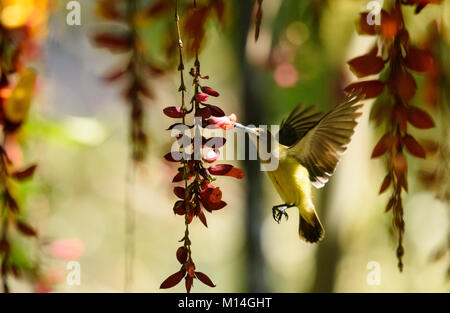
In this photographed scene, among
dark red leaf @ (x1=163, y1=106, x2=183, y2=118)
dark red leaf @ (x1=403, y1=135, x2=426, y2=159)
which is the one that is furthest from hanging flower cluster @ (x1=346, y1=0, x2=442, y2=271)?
dark red leaf @ (x1=163, y1=106, x2=183, y2=118)

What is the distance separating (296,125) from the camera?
2.13ft

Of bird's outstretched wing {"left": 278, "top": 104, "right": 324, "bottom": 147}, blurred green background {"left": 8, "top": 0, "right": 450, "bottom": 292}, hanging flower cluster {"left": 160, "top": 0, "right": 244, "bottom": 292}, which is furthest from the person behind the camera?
blurred green background {"left": 8, "top": 0, "right": 450, "bottom": 292}

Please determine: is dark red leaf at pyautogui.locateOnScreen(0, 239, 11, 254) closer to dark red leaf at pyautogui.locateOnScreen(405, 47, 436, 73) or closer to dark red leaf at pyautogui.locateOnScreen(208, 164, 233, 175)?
dark red leaf at pyautogui.locateOnScreen(208, 164, 233, 175)

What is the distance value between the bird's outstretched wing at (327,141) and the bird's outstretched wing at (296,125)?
0.05m

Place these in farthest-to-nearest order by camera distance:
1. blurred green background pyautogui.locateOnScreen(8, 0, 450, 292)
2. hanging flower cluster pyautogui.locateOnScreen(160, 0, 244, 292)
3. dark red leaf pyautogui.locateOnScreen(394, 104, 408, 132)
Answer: blurred green background pyautogui.locateOnScreen(8, 0, 450, 292) < dark red leaf pyautogui.locateOnScreen(394, 104, 408, 132) < hanging flower cluster pyautogui.locateOnScreen(160, 0, 244, 292)

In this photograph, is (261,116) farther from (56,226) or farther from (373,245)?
(56,226)

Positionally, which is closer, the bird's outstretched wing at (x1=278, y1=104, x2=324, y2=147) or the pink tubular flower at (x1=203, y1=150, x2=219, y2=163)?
the pink tubular flower at (x1=203, y1=150, x2=219, y2=163)

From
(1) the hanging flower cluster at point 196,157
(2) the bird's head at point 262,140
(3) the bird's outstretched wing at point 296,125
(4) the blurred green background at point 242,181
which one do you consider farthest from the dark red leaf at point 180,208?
(4) the blurred green background at point 242,181

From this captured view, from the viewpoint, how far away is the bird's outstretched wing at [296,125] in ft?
2.09

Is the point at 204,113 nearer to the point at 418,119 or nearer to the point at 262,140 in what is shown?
the point at 262,140

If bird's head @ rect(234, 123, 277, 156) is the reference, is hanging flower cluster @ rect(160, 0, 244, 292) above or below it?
below

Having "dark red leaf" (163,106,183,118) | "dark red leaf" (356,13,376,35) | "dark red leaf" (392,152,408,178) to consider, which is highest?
"dark red leaf" (356,13,376,35)

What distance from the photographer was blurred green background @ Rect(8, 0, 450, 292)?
0.92 metres

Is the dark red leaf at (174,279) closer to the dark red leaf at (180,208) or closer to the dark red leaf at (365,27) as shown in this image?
the dark red leaf at (180,208)
